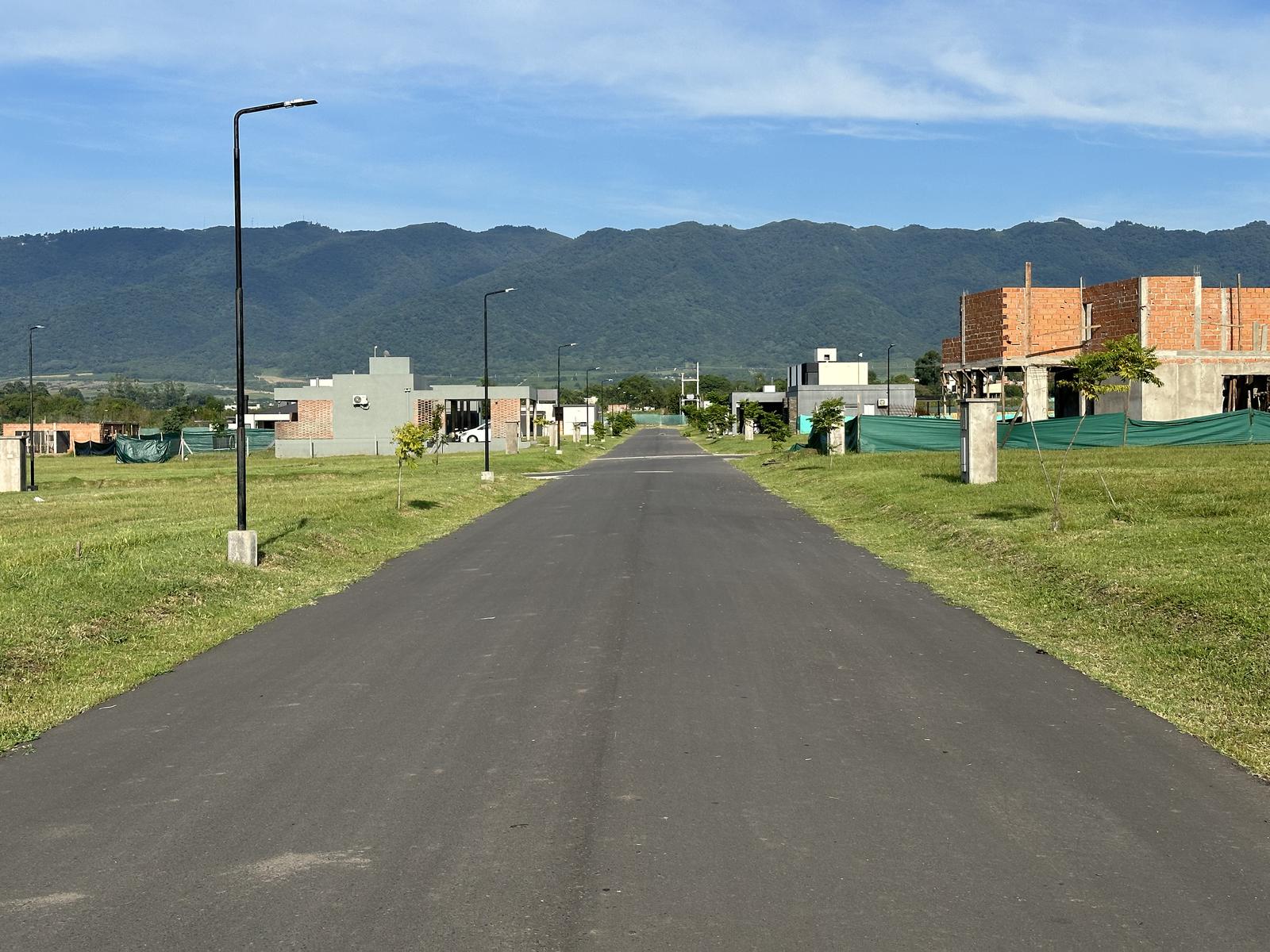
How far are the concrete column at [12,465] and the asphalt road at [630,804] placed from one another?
118ft

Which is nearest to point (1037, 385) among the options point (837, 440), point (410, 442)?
point (837, 440)

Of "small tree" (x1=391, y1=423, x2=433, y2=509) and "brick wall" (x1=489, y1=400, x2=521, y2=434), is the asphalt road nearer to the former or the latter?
"small tree" (x1=391, y1=423, x2=433, y2=509)

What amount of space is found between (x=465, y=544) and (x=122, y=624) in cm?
983

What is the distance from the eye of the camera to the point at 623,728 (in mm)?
8523

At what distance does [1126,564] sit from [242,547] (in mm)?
12592

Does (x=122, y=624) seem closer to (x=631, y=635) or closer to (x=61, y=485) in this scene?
(x=631, y=635)

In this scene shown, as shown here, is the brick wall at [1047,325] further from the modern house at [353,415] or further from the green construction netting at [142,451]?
the green construction netting at [142,451]

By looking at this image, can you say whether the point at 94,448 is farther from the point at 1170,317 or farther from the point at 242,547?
the point at 242,547

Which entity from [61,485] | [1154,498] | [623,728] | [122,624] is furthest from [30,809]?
[61,485]

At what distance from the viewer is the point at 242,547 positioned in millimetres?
18375

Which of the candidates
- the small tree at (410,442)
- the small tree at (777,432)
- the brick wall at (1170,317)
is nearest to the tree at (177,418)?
the small tree at (777,432)

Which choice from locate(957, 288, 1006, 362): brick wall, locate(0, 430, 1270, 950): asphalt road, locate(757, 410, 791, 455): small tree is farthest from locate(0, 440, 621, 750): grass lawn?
locate(757, 410, 791, 455): small tree

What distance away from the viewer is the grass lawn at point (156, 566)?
11312mm

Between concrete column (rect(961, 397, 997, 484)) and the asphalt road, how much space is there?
58.9ft
